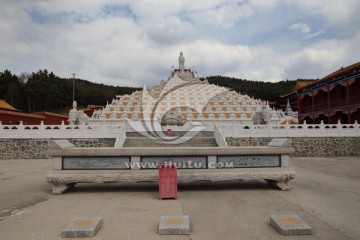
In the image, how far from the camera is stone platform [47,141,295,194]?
701 cm

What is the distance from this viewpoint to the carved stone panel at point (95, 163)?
7105 millimetres

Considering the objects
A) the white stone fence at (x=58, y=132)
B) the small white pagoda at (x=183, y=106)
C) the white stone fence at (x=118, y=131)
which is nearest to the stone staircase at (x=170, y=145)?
the white stone fence at (x=118, y=131)

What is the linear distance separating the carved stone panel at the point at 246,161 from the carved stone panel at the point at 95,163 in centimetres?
242

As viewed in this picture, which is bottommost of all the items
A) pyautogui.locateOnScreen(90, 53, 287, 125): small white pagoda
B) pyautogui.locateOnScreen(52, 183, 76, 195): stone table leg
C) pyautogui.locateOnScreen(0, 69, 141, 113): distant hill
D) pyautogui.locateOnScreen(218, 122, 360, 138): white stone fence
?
pyautogui.locateOnScreen(52, 183, 76, 195): stone table leg

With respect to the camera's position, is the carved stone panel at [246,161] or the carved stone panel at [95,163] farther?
the carved stone panel at [246,161]

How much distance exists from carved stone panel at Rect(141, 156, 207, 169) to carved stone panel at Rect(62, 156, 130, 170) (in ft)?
1.55

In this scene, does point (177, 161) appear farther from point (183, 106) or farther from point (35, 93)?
point (35, 93)

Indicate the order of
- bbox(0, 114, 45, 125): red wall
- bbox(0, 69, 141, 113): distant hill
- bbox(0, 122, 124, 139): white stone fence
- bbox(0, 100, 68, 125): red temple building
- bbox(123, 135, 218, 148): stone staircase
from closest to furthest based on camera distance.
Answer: bbox(123, 135, 218, 148): stone staircase < bbox(0, 122, 124, 139): white stone fence < bbox(0, 114, 45, 125): red wall < bbox(0, 100, 68, 125): red temple building < bbox(0, 69, 141, 113): distant hill

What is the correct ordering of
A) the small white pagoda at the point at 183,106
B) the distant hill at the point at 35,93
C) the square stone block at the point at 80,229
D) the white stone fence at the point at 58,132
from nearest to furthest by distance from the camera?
1. the square stone block at the point at 80,229
2. the white stone fence at the point at 58,132
3. the small white pagoda at the point at 183,106
4. the distant hill at the point at 35,93

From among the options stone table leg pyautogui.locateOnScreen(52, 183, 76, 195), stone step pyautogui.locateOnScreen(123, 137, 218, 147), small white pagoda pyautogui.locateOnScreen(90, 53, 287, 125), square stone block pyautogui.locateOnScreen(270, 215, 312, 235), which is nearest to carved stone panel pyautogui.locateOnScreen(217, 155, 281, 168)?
square stone block pyautogui.locateOnScreen(270, 215, 312, 235)

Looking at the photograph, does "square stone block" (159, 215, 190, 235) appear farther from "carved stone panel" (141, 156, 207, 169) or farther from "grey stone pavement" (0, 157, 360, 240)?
"carved stone panel" (141, 156, 207, 169)

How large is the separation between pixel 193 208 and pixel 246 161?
2279 mm

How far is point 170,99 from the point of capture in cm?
3238

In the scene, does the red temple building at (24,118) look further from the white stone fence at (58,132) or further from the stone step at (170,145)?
the stone step at (170,145)
